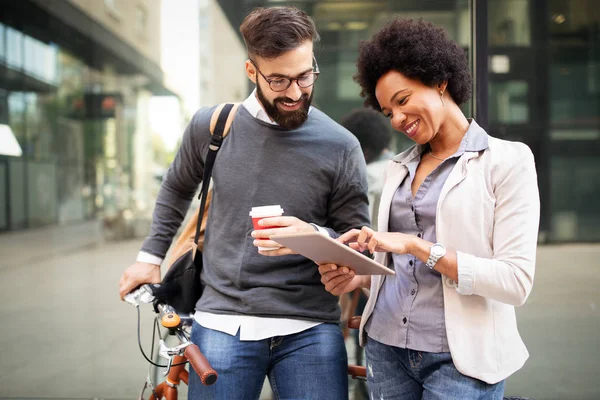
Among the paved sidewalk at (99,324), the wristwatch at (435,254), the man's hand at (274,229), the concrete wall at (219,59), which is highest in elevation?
the concrete wall at (219,59)


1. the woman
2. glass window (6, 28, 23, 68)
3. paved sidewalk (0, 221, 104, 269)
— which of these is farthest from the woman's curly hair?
glass window (6, 28, 23, 68)

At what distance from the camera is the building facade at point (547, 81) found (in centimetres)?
398

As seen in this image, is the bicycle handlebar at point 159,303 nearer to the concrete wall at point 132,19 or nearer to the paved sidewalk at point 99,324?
the paved sidewalk at point 99,324

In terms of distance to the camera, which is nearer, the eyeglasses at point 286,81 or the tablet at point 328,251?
the tablet at point 328,251

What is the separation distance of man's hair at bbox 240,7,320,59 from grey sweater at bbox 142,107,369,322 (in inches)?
11.0

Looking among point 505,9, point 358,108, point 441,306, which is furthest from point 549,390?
point 441,306

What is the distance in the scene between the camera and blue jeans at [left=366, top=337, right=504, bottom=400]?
1.64 metres

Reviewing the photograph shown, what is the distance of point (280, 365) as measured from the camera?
6.62 feet

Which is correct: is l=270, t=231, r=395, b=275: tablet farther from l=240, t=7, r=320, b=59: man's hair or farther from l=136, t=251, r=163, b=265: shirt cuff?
l=136, t=251, r=163, b=265: shirt cuff

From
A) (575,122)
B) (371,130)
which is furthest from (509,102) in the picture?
(371,130)

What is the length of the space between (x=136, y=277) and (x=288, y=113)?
2.94ft

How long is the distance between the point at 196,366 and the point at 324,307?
52 cm

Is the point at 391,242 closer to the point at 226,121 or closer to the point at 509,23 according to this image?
the point at 226,121

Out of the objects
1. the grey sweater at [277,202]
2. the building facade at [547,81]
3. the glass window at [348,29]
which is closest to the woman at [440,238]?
the grey sweater at [277,202]
